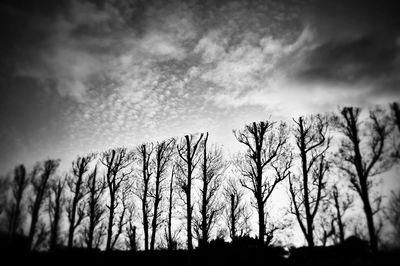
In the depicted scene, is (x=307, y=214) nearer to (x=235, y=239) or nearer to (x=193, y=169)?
(x=235, y=239)

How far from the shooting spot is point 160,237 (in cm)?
2562

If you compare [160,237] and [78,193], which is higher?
[78,193]

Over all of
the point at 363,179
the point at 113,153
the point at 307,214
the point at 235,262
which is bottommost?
the point at 235,262

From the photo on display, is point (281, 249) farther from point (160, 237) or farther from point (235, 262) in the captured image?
point (160, 237)

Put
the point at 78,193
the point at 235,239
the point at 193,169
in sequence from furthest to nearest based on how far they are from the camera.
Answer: the point at 78,193 < the point at 193,169 < the point at 235,239

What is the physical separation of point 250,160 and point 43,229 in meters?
23.9

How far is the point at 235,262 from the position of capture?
13281 millimetres

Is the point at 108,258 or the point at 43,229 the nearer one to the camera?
the point at 108,258

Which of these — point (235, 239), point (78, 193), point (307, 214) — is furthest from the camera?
point (78, 193)

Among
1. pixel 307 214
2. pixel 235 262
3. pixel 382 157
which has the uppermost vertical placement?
pixel 382 157

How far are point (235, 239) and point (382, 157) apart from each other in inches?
460

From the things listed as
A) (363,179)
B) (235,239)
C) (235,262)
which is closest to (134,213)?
(235,239)

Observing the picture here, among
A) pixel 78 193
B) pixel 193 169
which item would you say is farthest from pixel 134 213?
pixel 193 169

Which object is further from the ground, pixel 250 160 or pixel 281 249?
pixel 250 160
